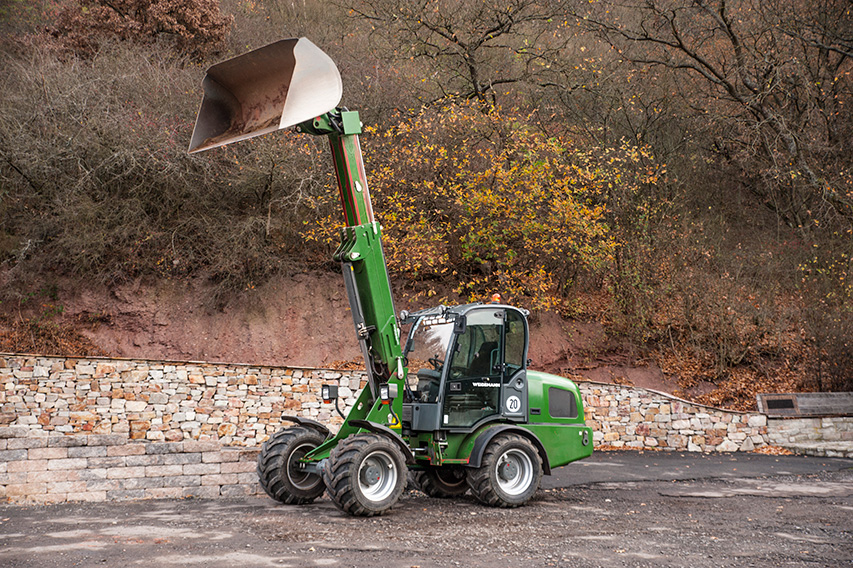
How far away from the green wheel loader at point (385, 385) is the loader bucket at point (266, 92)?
0.04ft

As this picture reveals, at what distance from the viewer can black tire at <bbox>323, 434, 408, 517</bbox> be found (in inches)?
302

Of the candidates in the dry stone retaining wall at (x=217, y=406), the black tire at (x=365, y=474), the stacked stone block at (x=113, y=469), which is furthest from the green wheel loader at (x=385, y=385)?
the dry stone retaining wall at (x=217, y=406)

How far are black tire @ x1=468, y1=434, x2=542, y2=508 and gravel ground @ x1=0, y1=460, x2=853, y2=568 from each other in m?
0.18

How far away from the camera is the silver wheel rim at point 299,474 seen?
8.74 meters

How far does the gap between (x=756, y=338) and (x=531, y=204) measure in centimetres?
742

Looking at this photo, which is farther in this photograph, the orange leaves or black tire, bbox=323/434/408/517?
the orange leaves

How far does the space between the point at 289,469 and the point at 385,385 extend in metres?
1.64

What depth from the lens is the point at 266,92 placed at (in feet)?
24.3

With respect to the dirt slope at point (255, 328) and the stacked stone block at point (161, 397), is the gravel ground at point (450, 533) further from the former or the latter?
the dirt slope at point (255, 328)

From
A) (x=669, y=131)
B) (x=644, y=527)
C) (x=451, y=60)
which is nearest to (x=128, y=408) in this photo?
(x=644, y=527)

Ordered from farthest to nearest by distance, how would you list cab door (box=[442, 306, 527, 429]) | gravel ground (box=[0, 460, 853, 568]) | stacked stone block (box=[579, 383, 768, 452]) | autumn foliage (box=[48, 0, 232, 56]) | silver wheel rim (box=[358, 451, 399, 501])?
autumn foliage (box=[48, 0, 232, 56])
stacked stone block (box=[579, 383, 768, 452])
cab door (box=[442, 306, 527, 429])
silver wheel rim (box=[358, 451, 399, 501])
gravel ground (box=[0, 460, 853, 568])

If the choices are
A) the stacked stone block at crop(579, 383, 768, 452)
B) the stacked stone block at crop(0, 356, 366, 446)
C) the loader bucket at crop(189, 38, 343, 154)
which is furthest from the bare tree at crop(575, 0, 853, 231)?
the loader bucket at crop(189, 38, 343, 154)

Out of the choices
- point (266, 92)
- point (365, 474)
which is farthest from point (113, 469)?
point (266, 92)

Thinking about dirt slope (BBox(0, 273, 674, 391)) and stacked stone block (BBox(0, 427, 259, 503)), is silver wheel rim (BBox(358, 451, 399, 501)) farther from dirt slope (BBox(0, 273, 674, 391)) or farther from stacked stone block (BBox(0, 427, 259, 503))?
dirt slope (BBox(0, 273, 674, 391))
